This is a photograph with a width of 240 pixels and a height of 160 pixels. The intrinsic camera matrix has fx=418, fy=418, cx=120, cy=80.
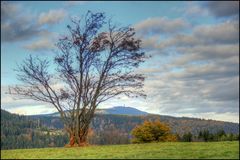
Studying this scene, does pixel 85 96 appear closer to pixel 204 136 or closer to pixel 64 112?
pixel 64 112

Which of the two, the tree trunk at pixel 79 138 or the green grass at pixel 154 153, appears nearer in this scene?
the green grass at pixel 154 153

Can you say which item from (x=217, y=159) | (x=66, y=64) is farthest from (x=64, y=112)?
(x=217, y=159)

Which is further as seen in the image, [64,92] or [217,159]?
[64,92]

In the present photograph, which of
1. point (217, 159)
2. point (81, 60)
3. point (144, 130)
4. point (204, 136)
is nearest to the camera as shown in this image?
point (217, 159)

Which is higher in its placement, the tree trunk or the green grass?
the green grass

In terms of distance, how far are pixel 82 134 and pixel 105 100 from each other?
408 centimetres

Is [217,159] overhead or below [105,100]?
below

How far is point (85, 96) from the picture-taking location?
41031 mm

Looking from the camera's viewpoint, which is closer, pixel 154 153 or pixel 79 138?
pixel 154 153

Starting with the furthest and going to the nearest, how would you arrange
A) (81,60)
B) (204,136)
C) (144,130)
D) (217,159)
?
(204,136) → (144,130) → (81,60) → (217,159)

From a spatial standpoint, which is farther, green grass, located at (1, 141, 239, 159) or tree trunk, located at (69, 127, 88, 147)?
tree trunk, located at (69, 127, 88, 147)

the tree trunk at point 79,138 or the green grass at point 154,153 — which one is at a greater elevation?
the green grass at point 154,153

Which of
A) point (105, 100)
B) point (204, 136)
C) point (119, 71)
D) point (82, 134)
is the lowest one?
point (204, 136)

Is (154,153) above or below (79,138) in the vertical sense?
above
